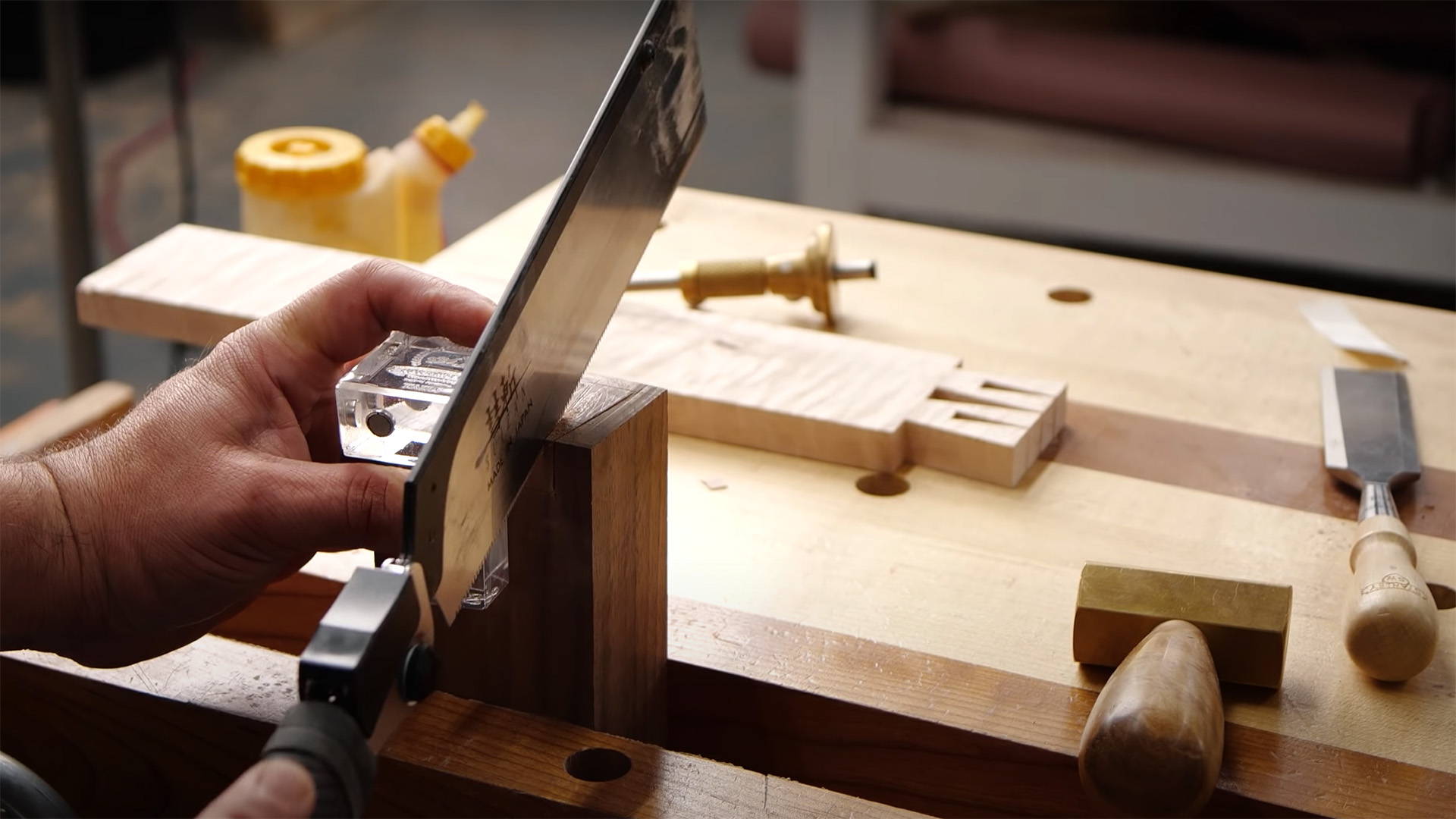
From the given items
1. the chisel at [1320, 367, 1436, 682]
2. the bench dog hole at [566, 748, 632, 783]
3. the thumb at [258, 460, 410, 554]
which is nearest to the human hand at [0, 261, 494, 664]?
the thumb at [258, 460, 410, 554]

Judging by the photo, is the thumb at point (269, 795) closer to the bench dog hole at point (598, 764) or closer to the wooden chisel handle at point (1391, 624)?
the bench dog hole at point (598, 764)

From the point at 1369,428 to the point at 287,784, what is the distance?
737 mm

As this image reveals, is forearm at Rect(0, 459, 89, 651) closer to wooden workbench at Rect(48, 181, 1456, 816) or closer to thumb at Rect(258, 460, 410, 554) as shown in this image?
thumb at Rect(258, 460, 410, 554)

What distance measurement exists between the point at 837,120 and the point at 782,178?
0.61 metres

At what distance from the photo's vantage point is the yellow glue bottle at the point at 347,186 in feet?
3.63

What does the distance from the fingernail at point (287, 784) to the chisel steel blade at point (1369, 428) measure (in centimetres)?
66

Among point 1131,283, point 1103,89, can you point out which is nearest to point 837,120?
point 1103,89

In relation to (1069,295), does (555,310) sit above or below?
above

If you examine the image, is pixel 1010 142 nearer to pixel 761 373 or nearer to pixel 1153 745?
pixel 761 373

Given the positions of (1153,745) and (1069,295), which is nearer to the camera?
(1153,745)

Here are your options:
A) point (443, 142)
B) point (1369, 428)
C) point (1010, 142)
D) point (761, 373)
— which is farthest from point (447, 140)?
point (1010, 142)

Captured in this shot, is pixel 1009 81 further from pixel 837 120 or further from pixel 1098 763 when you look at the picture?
pixel 1098 763

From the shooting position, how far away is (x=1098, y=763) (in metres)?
0.54

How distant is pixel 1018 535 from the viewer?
79 centimetres
